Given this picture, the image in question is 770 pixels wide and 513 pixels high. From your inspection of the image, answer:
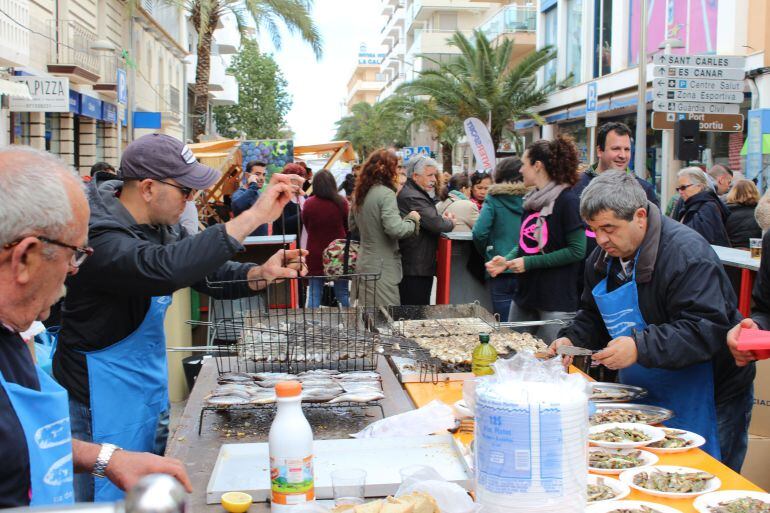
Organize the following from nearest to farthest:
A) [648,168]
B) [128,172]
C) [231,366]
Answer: [128,172] → [231,366] → [648,168]

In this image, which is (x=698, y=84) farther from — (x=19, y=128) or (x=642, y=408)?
(x=19, y=128)

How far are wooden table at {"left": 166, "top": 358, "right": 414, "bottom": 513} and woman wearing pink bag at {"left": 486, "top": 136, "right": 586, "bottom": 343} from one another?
246cm

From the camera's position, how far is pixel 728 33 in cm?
1944

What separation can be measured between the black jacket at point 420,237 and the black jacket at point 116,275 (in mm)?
4783

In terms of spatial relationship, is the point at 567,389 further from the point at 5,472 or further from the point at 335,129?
the point at 335,129

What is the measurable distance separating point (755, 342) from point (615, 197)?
789 mm

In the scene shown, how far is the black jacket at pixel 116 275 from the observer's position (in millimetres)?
2938

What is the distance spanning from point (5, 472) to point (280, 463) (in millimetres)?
701

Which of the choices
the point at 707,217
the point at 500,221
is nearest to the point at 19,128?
the point at 500,221

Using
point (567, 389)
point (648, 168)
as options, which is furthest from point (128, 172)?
point (648, 168)

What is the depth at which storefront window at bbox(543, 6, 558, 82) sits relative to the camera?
106 ft

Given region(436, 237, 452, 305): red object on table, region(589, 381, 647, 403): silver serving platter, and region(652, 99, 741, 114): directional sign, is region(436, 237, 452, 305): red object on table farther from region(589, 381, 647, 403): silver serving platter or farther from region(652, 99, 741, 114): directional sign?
region(589, 381, 647, 403): silver serving platter

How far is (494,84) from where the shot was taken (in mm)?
30562

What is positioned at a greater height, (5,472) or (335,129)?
(335,129)
